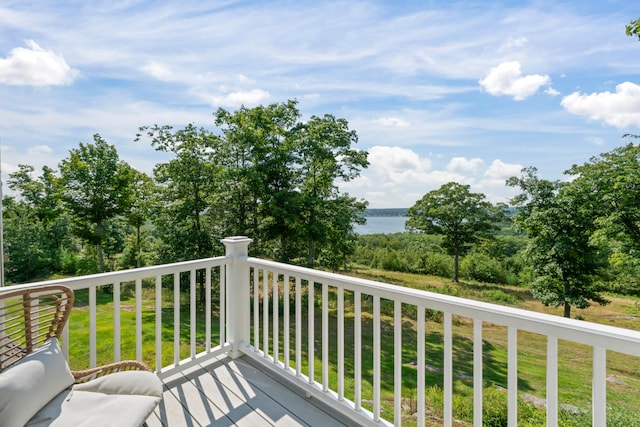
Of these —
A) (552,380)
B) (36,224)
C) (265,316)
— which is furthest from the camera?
(36,224)

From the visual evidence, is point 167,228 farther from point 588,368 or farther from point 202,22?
point 588,368

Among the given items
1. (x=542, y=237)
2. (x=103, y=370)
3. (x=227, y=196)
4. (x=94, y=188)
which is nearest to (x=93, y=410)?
(x=103, y=370)

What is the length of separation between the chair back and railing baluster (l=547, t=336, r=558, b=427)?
7.92ft

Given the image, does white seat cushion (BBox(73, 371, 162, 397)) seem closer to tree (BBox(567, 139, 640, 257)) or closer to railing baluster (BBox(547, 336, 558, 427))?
railing baluster (BBox(547, 336, 558, 427))

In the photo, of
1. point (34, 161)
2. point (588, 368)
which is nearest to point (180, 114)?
point (34, 161)

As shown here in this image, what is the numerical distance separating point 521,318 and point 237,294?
2269 mm

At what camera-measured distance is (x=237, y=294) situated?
117 inches

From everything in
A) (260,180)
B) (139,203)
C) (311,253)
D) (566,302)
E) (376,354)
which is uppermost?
(260,180)

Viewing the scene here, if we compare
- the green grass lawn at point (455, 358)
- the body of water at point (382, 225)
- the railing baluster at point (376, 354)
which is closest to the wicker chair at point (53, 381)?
the railing baluster at point (376, 354)

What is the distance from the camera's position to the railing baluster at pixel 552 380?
1302 millimetres

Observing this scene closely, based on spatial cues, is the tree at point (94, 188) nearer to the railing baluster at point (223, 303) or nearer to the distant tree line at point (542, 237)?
the distant tree line at point (542, 237)

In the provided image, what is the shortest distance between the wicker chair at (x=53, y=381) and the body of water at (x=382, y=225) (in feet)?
32.1

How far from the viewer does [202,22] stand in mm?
4434

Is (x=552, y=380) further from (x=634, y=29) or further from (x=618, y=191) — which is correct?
(x=618, y=191)
